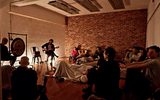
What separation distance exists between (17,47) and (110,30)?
18.5 ft

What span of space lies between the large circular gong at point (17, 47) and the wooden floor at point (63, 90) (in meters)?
1.86

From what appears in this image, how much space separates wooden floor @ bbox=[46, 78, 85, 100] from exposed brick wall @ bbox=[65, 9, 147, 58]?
5584 millimetres

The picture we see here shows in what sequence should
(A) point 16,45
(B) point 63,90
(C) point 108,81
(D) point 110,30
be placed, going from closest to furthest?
(C) point 108,81, (B) point 63,90, (A) point 16,45, (D) point 110,30

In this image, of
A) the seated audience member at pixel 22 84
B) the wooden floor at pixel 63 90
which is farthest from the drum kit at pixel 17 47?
the seated audience member at pixel 22 84

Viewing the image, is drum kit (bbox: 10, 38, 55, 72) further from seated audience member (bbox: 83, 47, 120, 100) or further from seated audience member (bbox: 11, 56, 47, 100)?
seated audience member (bbox: 83, 47, 120, 100)

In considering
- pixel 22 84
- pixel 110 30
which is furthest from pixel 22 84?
pixel 110 30

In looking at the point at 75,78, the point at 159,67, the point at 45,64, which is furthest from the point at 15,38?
the point at 159,67

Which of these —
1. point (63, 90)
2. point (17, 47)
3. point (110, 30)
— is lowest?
point (63, 90)

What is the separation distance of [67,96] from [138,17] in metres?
7.24

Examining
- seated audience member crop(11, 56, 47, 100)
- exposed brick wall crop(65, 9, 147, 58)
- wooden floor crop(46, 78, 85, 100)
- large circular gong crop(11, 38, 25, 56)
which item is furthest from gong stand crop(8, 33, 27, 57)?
exposed brick wall crop(65, 9, 147, 58)

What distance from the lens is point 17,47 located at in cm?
632

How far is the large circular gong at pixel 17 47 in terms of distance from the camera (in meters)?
6.01

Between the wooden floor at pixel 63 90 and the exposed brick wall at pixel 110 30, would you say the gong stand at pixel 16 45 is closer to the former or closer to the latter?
the wooden floor at pixel 63 90

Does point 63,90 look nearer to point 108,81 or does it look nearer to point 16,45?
point 108,81
